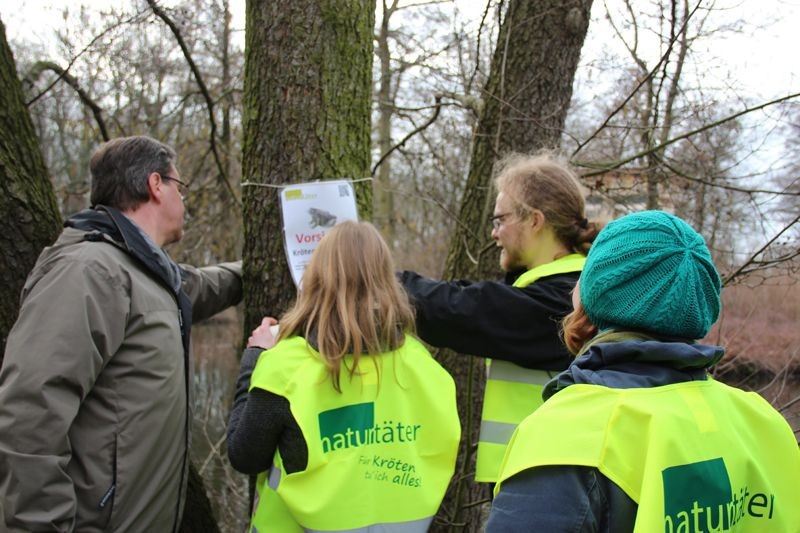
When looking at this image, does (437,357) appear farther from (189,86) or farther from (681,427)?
(189,86)

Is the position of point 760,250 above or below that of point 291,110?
below

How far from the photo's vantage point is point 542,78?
11.7 ft

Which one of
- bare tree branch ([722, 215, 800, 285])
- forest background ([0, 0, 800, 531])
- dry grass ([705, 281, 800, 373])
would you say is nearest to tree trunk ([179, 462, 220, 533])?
forest background ([0, 0, 800, 531])

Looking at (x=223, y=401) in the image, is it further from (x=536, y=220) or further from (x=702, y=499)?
(x=702, y=499)

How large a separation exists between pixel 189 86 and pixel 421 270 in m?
5.54

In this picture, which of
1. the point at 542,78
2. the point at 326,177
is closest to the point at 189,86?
the point at 542,78

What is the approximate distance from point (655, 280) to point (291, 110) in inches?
61.2

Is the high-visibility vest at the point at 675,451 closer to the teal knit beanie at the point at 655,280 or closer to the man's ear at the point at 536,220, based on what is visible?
the teal knit beanie at the point at 655,280

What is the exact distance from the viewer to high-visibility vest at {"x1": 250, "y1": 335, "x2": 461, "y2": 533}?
1798 millimetres

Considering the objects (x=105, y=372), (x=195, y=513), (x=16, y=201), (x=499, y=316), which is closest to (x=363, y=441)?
(x=499, y=316)

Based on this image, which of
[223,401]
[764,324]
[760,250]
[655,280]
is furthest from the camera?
[223,401]

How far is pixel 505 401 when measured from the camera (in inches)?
89.7

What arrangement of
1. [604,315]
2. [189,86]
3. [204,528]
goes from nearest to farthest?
[604,315], [204,528], [189,86]

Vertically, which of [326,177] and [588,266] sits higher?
[326,177]
